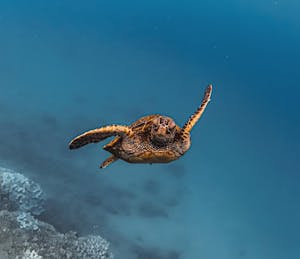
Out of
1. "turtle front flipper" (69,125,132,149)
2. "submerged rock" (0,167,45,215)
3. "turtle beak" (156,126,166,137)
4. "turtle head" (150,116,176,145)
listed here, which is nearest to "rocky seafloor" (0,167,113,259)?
"submerged rock" (0,167,45,215)

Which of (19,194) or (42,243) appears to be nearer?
(42,243)

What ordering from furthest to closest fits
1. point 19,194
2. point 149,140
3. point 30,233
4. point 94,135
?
point 19,194 < point 30,233 < point 149,140 < point 94,135

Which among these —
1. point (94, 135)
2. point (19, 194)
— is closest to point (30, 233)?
point (19, 194)

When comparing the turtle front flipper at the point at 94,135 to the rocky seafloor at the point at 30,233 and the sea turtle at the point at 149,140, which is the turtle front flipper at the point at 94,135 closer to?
the sea turtle at the point at 149,140

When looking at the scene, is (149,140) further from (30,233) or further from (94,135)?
(30,233)

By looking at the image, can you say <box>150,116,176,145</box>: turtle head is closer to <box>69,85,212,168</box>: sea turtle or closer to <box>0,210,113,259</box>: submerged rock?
<box>69,85,212,168</box>: sea turtle

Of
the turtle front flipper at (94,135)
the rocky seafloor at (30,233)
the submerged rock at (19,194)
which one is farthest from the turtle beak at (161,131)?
the submerged rock at (19,194)
